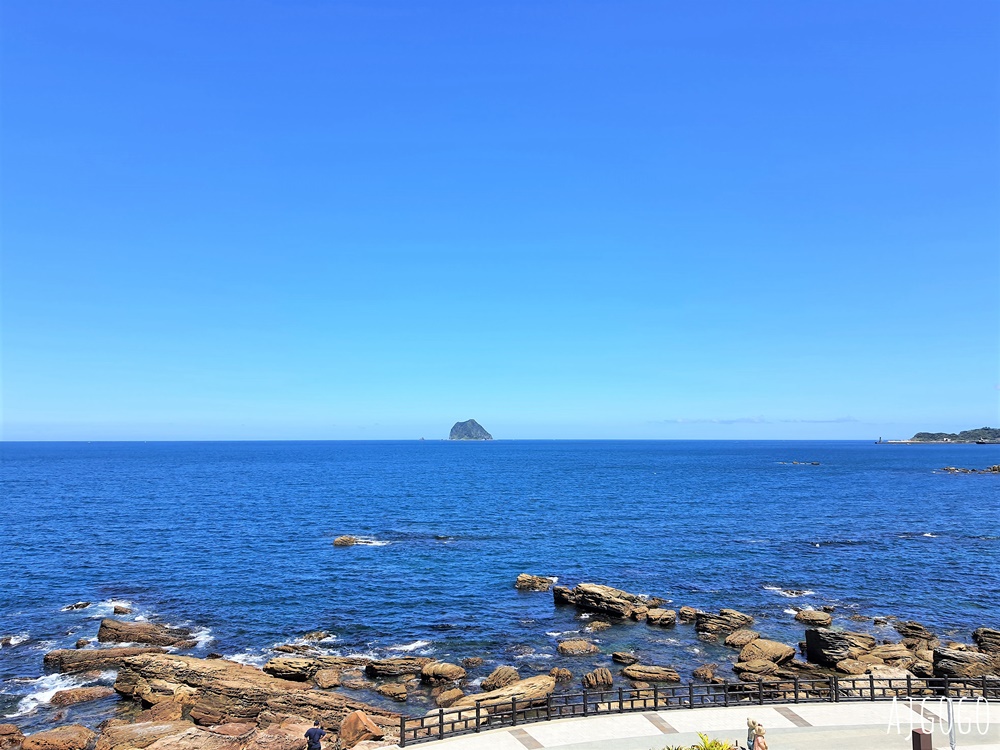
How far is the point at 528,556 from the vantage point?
223 ft

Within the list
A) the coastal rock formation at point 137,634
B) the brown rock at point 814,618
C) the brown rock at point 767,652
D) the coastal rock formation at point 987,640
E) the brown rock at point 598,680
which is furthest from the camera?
the brown rock at point 814,618

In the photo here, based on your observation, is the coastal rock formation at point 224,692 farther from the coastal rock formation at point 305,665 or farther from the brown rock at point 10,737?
the brown rock at point 10,737

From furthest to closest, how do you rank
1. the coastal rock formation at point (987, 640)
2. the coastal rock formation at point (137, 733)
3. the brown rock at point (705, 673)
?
the coastal rock formation at point (987, 640)
the brown rock at point (705, 673)
the coastal rock formation at point (137, 733)

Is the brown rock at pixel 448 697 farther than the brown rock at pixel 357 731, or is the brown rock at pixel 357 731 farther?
the brown rock at pixel 448 697

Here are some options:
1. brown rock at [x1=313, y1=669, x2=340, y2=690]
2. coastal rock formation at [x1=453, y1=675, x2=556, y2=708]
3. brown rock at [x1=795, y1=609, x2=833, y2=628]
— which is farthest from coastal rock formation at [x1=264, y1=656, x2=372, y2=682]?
brown rock at [x1=795, y1=609, x2=833, y2=628]

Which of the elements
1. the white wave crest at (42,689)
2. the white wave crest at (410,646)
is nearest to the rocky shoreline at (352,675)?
the white wave crest at (42,689)

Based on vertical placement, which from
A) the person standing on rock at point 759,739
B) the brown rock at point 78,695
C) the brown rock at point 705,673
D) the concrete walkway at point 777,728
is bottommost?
the brown rock at point 705,673

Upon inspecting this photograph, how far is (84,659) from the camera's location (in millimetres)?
37156

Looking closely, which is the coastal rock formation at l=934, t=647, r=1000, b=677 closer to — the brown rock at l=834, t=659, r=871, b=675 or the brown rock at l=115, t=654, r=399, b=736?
the brown rock at l=834, t=659, r=871, b=675

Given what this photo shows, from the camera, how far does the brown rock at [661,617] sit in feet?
148

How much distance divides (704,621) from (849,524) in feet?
177

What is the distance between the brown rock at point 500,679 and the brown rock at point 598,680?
3.82 metres

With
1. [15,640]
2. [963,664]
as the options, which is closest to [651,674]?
[963,664]

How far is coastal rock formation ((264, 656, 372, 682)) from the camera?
34812mm
